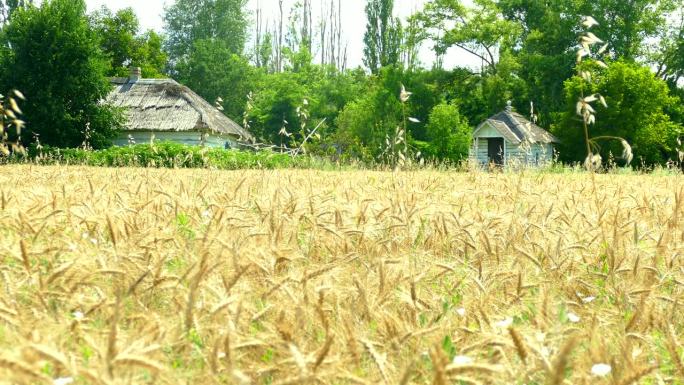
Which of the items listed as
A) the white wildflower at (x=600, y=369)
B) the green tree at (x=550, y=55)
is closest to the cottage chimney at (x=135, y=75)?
the green tree at (x=550, y=55)

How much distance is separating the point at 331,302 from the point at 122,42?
57027 mm

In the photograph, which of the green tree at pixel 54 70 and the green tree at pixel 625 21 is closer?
the green tree at pixel 54 70

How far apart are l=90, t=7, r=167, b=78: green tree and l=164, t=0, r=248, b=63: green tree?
5556mm

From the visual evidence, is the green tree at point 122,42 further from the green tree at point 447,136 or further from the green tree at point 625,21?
the green tree at point 625,21

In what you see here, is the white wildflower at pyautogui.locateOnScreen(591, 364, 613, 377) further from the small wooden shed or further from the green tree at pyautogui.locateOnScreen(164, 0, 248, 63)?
the green tree at pyautogui.locateOnScreen(164, 0, 248, 63)

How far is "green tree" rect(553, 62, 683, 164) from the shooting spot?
3894 cm

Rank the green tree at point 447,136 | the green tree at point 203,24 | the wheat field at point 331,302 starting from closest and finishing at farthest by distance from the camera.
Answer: the wheat field at point 331,302 < the green tree at point 447,136 < the green tree at point 203,24

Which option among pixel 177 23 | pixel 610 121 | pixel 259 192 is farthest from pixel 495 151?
pixel 259 192

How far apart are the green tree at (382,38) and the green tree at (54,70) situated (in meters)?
31.1

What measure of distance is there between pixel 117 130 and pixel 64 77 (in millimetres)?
4078

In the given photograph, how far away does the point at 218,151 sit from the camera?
22.3 metres

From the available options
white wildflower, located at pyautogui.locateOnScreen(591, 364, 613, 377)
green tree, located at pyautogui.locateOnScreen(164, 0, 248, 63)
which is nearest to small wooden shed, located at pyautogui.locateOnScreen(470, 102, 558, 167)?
green tree, located at pyautogui.locateOnScreen(164, 0, 248, 63)

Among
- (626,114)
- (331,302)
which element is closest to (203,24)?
(626,114)

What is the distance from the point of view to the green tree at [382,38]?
193 feet
